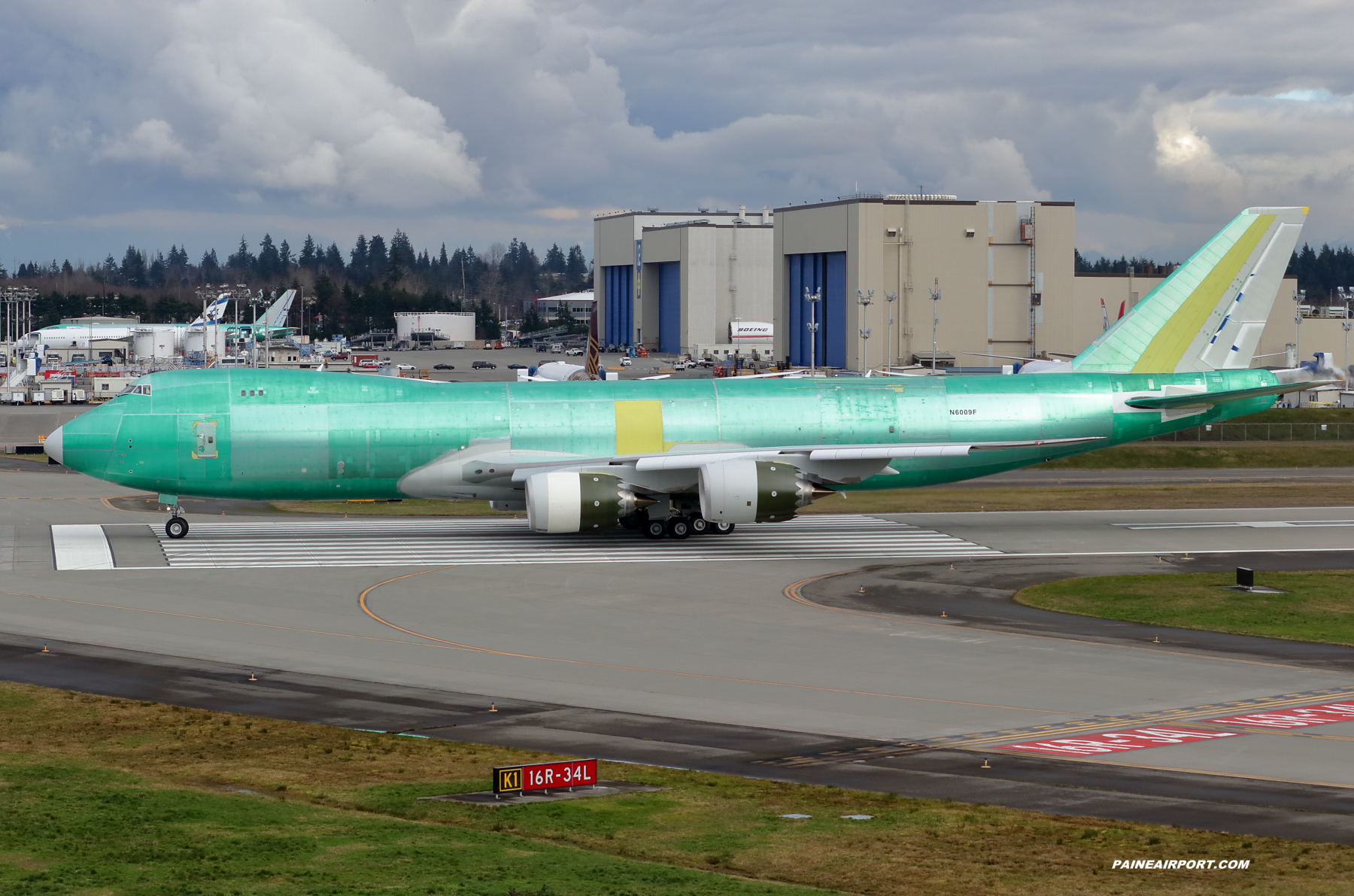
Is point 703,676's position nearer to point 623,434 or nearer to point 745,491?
point 745,491

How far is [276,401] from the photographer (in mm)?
50469

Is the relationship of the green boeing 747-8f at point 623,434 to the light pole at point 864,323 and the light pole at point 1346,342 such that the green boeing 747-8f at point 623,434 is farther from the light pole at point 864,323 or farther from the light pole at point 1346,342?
the light pole at point 1346,342

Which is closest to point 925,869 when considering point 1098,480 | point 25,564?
point 25,564

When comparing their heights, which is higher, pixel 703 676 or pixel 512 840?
pixel 512 840

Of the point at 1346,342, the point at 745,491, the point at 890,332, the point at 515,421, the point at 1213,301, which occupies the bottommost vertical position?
the point at 745,491

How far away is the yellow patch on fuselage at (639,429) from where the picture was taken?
2037 inches

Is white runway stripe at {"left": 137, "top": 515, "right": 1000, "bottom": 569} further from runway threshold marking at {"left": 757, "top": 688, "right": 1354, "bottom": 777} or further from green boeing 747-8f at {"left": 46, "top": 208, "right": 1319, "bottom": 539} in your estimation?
runway threshold marking at {"left": 757, "top": 688, "right": 1354, "bottom": 777}

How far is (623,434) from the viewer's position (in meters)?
51.8

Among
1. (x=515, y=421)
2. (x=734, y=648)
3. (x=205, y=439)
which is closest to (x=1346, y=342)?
(x=515, y=421)

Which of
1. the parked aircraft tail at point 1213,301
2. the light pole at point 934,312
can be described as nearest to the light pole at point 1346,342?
the light pole at point 934,312

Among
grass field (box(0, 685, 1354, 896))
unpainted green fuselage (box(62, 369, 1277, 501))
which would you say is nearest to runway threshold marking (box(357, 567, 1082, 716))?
grass field (box(0, 685, 1354, 896))

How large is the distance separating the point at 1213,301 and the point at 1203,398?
17.3 ft

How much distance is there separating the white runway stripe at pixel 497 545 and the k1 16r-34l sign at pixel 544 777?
2589cm

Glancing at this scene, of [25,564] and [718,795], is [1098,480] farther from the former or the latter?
[718,795]
